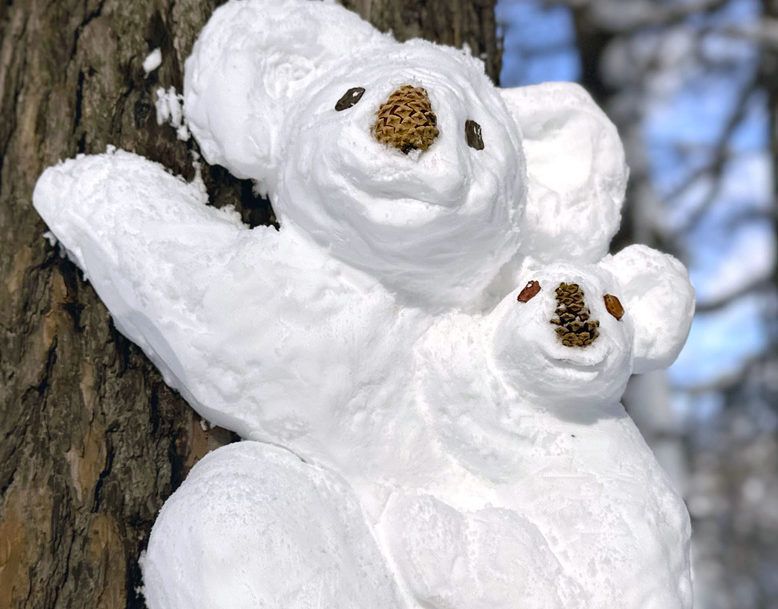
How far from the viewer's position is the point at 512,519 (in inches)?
35.1

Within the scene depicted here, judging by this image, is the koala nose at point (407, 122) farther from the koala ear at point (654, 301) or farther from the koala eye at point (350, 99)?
the koala ear at point (654, 301)

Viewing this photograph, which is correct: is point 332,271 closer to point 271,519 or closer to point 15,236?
point 271,519

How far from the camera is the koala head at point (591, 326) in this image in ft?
2.95

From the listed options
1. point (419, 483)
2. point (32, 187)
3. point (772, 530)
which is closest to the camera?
point (419, 483)

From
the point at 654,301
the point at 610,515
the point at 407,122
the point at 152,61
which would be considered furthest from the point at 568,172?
the point at 152,61

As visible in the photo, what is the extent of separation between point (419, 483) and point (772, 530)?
5.81 m

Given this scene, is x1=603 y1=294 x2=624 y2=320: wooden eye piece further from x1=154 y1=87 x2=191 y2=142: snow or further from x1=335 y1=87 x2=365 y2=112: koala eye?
x1=154 y1=87 x2=191 y2=142: snow

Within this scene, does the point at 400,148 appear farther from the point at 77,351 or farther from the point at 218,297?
the point at 77,351

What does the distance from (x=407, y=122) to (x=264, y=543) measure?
44 cm

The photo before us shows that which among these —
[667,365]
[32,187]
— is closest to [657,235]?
[667,365]

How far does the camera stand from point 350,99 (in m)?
0.90

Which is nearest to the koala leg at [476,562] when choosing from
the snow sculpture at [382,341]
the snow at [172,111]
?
the snow sculpture at [382,341]

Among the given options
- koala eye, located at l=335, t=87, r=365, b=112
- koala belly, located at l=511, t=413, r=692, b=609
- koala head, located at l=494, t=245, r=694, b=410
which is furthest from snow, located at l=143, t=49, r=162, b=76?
koala belly, located at l=511, t=413, r=692, b=609

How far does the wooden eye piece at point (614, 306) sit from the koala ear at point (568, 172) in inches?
4.7
